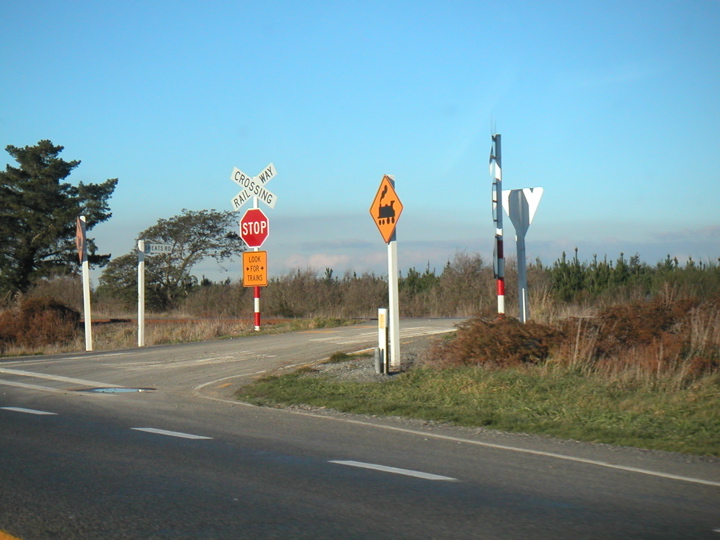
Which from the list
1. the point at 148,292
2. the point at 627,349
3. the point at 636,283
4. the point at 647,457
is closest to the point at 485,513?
the point at 647,457

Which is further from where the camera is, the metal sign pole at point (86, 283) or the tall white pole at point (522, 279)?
the metal sign pole at point (86, 283)

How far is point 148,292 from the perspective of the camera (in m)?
51.5

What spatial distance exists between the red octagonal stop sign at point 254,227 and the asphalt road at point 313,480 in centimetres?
1281

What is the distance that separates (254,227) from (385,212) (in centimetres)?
1028

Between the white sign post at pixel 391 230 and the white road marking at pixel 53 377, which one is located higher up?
the white sign post at pixel 391 230

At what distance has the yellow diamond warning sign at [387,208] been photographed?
45.8ft

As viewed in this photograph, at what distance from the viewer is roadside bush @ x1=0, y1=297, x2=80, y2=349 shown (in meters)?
28.0

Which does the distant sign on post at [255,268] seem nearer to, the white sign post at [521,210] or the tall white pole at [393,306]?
the tall white pole at [393,306]

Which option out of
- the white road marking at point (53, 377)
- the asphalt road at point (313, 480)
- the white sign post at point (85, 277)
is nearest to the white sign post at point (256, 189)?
the white sign post at point (85, 277)

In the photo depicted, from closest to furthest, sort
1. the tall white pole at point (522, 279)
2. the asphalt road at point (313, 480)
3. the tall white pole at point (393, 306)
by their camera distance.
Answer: the asphalt road at point (313, 480), the tall white pole at point (393, 306), the tall white pole at point (522, 279)

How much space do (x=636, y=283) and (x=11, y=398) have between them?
20.3 m

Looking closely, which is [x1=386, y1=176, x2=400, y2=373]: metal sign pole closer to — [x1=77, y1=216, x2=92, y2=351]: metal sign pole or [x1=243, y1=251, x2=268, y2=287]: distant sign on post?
[x1=243, y1=251, x2=268, y2=287]: distant sign on post

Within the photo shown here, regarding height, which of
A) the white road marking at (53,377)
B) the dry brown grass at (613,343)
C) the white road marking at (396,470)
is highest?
the dry brown grass at (613,343)

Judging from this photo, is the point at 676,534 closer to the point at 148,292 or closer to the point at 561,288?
the point at 561,288
